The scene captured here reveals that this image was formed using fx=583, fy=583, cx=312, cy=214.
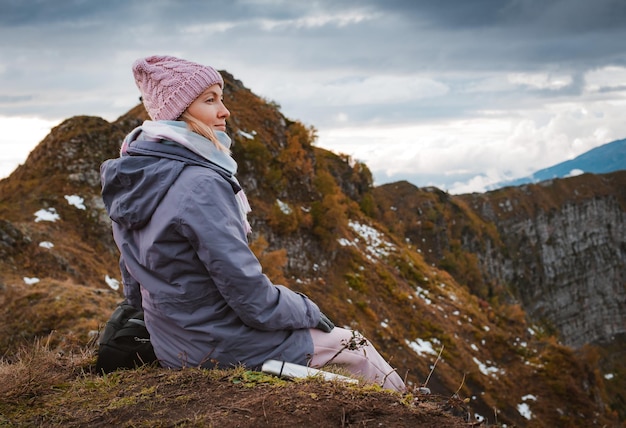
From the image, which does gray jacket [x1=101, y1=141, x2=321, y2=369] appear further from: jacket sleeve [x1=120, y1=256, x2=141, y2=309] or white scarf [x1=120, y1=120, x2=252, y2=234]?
jacket sleeve [x1=120, y1=256, x2=141, y2=309]

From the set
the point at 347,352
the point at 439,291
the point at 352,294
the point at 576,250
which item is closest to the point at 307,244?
the point at 352,294

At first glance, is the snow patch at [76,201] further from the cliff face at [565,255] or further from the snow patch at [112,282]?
the cliff face at [565,255]

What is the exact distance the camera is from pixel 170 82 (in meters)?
5.34

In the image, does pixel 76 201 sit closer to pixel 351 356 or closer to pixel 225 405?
pixel 351 356

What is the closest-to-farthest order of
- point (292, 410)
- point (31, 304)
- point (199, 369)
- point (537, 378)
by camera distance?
point (292, 410) → point (199, 369) → point (31, 304) → point (537, 378)

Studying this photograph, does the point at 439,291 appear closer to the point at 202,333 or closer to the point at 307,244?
the point at 307,244

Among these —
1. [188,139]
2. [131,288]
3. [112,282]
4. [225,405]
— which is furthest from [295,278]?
[225,405]

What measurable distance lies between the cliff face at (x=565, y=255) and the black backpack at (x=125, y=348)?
146538 millimetres

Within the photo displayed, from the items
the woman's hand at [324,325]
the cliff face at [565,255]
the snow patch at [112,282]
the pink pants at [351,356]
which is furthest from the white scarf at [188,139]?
the cliff face at [565,255]

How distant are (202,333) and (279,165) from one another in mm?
47154

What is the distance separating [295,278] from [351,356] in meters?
40.8

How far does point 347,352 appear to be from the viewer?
5.38m

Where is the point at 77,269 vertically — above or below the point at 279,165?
below

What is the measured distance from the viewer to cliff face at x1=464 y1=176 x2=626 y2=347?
15475 centimetres
